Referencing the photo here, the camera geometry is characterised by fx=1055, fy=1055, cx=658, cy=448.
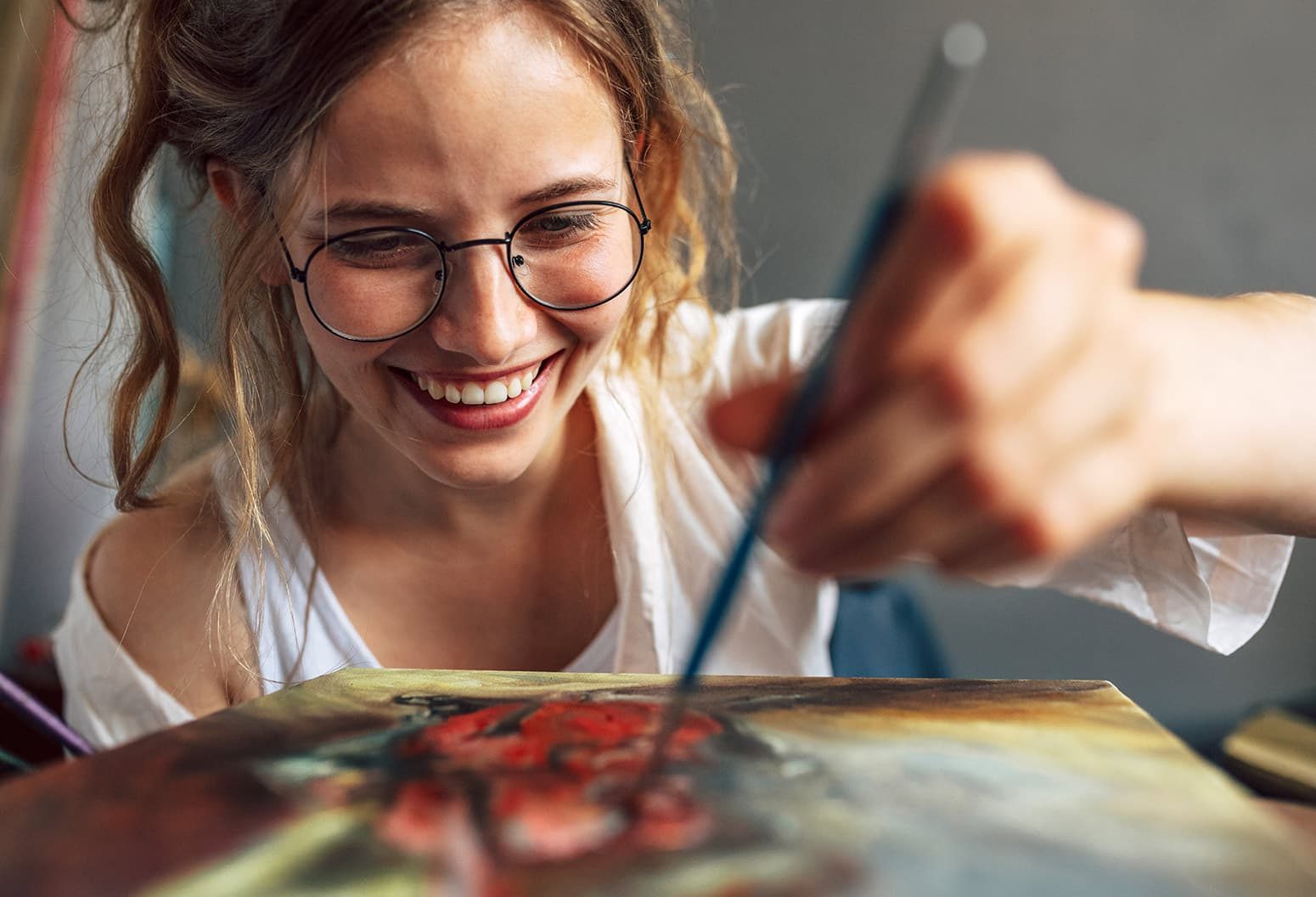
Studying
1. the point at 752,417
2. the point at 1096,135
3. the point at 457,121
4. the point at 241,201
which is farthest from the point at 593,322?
the point at 1096,135

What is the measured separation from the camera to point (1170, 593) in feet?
2.65

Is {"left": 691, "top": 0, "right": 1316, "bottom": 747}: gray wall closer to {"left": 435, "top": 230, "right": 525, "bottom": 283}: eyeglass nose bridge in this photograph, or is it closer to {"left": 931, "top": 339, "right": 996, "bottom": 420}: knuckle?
{"left": 435, "top": 230, "right": 525, "bottom": 283}: eyeglass nose bridge

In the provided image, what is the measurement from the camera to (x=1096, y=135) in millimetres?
1728

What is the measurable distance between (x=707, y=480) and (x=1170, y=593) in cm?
44

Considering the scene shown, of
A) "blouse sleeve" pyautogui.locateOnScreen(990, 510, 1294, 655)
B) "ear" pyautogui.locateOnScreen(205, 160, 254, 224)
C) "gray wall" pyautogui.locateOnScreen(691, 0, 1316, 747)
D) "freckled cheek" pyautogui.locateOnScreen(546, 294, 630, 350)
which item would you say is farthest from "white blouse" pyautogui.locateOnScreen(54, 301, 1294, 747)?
"gray wall" pyautogui.locateOnScreen(691, 0, 1316, 747)

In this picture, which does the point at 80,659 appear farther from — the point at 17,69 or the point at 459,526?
the point at 17,69

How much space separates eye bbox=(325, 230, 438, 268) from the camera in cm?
75

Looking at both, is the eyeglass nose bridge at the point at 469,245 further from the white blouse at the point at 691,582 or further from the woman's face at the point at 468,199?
the white blouse at the point at 691,582

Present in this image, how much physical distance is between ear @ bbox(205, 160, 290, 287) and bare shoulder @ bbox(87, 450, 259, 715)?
0.25 metres

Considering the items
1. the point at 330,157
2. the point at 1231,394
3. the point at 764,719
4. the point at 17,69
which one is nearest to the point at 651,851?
the point at 764,719

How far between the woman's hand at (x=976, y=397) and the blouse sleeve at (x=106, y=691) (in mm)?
729

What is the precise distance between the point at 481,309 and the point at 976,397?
0.46 m

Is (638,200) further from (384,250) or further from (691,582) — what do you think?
(691,582)

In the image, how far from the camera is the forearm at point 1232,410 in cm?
48
